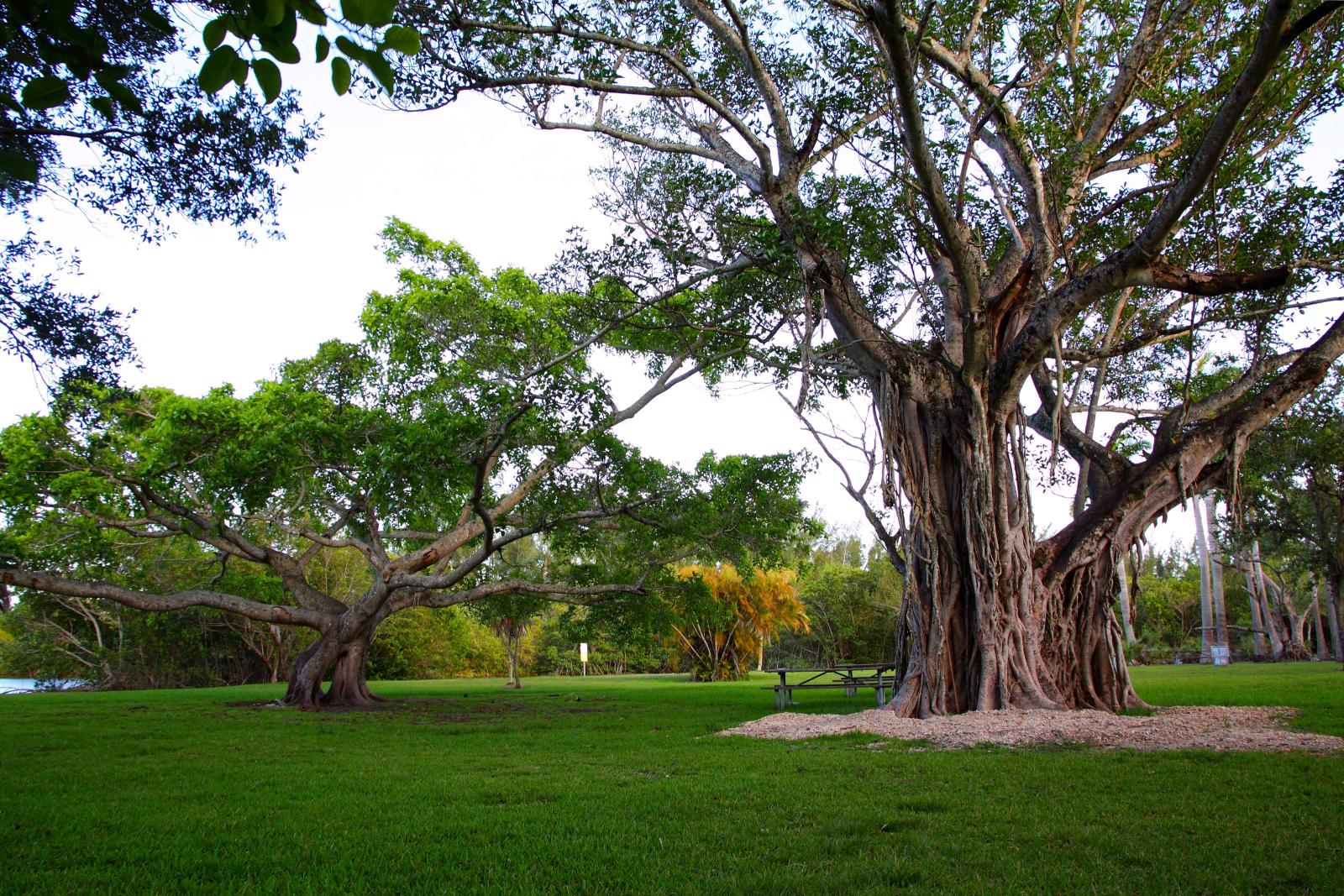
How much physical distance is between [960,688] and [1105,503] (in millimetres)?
2891

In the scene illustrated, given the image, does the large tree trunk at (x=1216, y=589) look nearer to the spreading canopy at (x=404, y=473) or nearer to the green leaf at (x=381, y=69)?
the spreading canopy at (x=404, y=473)

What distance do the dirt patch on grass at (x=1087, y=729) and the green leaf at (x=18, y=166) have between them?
674 centimetres

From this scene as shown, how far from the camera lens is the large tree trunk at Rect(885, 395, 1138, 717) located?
8727 mm

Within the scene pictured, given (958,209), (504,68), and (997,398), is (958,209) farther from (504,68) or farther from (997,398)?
(504,68)

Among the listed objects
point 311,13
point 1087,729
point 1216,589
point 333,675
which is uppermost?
point 311,13

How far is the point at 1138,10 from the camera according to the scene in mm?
9281

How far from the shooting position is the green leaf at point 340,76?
71.1 inches

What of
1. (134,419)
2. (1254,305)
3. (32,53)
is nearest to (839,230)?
(1254,305)

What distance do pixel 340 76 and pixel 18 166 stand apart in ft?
2.22

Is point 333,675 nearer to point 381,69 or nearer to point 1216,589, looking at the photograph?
point 381,69

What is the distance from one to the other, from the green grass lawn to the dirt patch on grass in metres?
0.46

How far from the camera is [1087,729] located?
22.2ft

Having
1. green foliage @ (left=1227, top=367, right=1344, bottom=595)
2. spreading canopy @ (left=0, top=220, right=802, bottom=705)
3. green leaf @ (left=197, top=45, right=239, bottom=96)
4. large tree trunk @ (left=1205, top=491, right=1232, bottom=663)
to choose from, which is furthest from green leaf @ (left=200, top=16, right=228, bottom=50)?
large tree trunk @ (left=1205, top=491, right=1232, bottom=663)

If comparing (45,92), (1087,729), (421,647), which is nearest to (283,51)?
(45,92)
